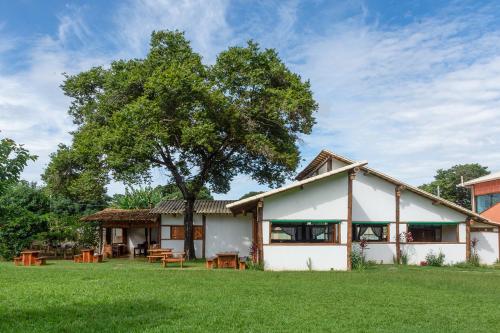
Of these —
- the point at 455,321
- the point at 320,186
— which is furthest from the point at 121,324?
the point at 320,186

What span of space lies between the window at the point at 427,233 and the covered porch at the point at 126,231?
48.5 ft

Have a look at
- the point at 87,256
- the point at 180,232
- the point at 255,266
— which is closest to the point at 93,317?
the point at 255,266

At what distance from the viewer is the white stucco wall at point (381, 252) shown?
25.7 m

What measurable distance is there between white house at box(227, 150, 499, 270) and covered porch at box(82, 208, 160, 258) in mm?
7742

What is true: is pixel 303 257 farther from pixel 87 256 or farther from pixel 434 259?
pixel 87 256

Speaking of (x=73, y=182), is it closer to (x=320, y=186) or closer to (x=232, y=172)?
(x=232, y=172)

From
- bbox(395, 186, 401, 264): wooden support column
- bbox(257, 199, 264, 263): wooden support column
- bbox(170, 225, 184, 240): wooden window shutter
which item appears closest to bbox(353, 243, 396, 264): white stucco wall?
bbox(395, 186, 401, 264): wooden support column

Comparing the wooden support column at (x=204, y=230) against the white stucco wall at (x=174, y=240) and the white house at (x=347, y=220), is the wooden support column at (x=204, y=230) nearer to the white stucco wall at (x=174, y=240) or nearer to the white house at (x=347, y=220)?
the white stucco wall at (x=174, y=240)

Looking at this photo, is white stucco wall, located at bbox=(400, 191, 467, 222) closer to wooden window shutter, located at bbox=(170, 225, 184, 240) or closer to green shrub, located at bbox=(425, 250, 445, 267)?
green shrub, located at bbox=(425, 250, 445, 267)

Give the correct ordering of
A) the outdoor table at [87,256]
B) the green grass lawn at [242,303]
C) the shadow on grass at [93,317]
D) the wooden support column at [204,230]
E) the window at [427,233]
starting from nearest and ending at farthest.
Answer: the shadow on grass at [93,317], the green grass lawn at [242,303], the outdoor table at [87,256], the window at [427,233], the wooden support column at [204,230]

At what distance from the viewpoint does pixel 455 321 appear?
10906mm

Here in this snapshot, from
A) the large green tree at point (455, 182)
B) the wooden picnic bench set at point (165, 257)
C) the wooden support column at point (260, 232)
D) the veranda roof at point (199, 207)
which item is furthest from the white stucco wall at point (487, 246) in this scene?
the large green tree at point (455, 182)

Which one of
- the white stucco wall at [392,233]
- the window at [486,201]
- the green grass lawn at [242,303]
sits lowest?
the green grass lawn at [242,303]

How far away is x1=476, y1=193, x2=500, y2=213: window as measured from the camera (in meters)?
35.5
